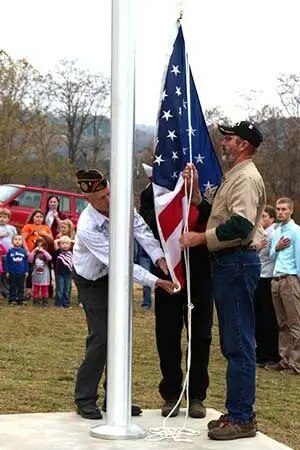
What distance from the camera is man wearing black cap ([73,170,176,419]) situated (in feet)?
19.5

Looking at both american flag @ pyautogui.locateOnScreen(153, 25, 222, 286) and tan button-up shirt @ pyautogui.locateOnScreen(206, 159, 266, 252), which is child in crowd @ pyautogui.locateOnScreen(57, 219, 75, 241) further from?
tan button-up shirt @ pyautogui.locateOnScreen(206, 159, 266, 252)

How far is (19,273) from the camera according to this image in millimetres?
14898

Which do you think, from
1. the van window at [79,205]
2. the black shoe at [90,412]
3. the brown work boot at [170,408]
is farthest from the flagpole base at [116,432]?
the van window at [79,205]

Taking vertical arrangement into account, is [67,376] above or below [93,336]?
below

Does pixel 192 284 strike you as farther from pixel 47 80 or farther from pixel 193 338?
pixel 47 80

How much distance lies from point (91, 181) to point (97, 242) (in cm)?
40

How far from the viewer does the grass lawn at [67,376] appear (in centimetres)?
739

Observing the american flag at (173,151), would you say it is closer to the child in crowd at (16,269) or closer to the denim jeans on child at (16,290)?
the child in crowd at (16,269)

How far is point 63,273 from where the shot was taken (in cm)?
1520

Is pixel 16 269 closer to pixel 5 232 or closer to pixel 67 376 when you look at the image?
pixel 5 232

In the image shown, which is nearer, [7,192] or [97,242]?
[97,242]

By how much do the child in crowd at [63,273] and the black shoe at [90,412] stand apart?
8.97 metres

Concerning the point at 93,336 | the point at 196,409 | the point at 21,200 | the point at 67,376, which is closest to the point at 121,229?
the point at 93,336

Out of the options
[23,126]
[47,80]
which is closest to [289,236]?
[23,126]
